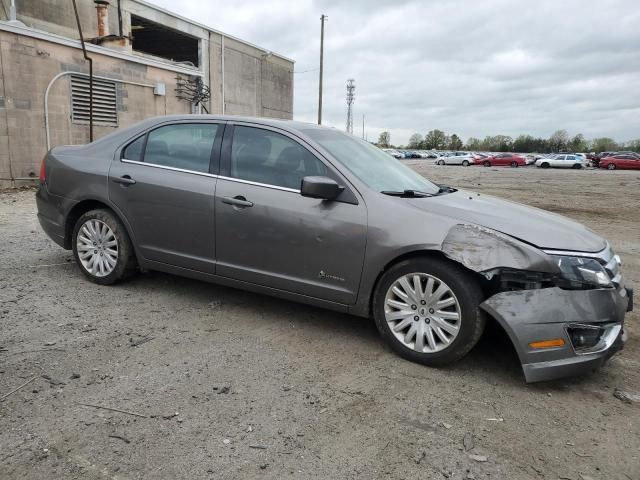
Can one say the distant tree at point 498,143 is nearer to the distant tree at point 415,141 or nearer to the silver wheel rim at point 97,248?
the distant tree at point 415,141

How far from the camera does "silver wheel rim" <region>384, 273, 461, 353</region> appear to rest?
126 inches

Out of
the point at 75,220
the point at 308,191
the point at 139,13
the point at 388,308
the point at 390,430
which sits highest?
the point at 139,13

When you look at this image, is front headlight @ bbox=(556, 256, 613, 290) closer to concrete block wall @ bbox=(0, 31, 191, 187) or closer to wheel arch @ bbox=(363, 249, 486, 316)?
wheel arch @ bbox=(363, 249, 486, 316)

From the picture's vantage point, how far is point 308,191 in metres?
3.51

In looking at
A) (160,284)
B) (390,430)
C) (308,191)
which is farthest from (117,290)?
(390,430)

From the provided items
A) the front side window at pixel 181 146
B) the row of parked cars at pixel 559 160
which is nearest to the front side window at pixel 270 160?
the front side window at pixel 181 146

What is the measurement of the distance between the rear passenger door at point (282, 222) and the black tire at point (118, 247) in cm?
104

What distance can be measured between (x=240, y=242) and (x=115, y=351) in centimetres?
119

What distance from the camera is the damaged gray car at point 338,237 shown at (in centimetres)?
302

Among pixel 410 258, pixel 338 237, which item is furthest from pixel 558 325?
pixel 338 237

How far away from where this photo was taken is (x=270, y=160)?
394cm

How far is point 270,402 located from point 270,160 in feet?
6.32

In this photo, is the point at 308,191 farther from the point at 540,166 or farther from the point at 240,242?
the point at 540,166

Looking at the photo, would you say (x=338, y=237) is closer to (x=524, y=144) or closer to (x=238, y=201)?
(x=238, y=201)
